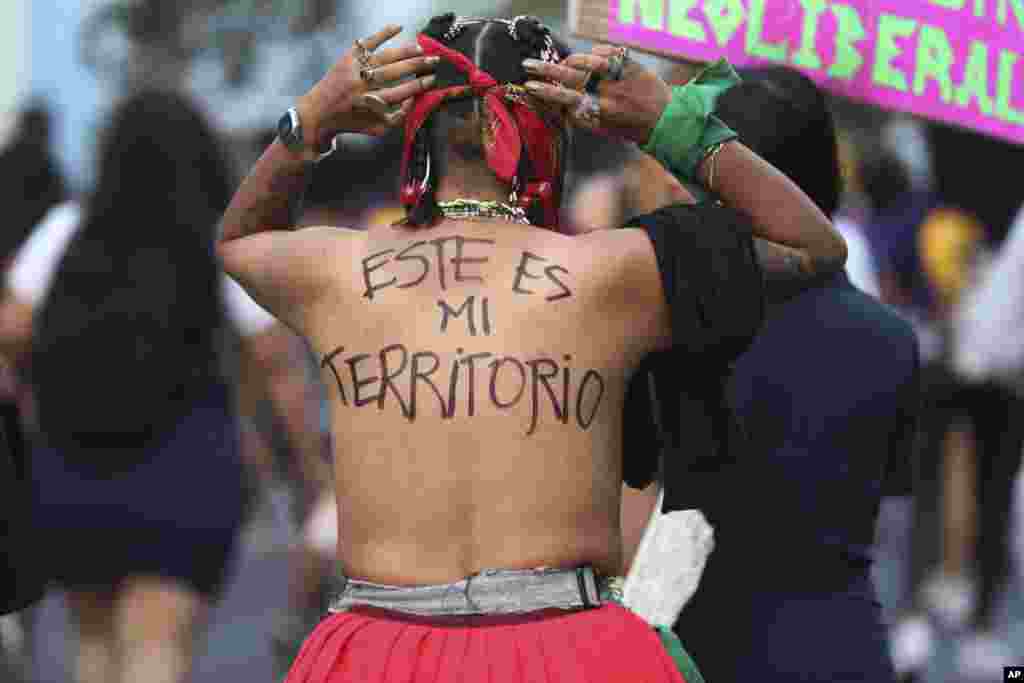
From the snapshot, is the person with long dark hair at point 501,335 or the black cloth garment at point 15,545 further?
the black cloth garment at point 15,545

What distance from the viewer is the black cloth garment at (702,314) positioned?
3170 millimetres

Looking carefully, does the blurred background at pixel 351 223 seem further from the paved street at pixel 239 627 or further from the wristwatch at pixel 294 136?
the wristwatch at pixel 294 136

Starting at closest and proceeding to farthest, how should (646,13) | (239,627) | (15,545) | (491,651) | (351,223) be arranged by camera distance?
(491,651), (15,545), (646,13), (239,627), (351,223)

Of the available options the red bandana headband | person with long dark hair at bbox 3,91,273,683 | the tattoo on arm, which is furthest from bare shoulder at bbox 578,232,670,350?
person with long dark hair at bbox 3,91,273,683

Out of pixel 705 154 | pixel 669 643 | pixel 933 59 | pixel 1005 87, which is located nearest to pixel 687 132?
pixel 705 154

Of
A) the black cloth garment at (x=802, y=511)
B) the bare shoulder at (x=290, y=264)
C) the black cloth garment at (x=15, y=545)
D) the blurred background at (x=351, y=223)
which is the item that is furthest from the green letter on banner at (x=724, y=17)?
the black cloth garment at (x=15, y=545)

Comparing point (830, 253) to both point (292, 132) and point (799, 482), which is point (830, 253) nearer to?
point (799, 482)

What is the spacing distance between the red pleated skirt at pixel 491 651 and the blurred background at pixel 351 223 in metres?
1.31

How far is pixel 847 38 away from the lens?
4.13 metres

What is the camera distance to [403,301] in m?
3.19

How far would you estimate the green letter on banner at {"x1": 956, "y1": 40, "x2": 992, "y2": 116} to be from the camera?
13.6 feet

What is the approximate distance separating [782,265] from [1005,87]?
1091 millimetres

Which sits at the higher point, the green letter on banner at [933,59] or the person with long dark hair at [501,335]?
the green letter on banner at [933,59]

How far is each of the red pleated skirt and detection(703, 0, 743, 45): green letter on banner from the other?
1445mm
